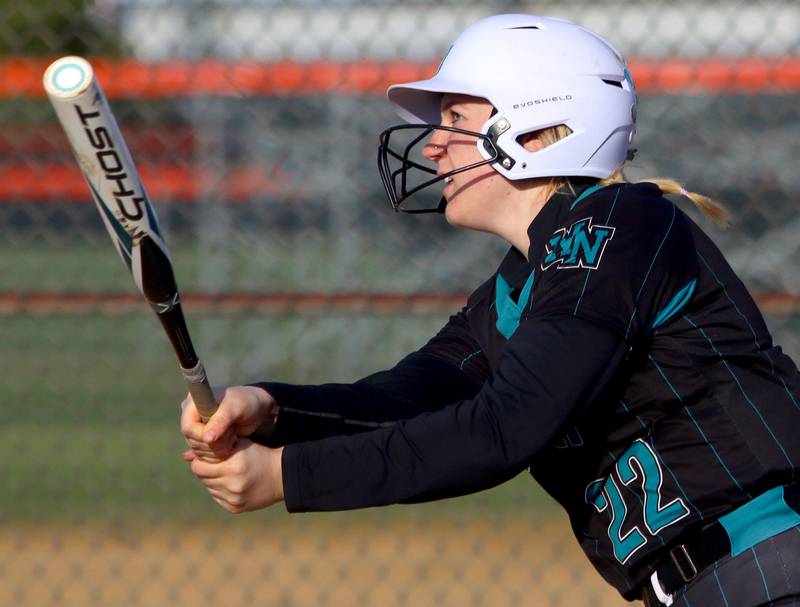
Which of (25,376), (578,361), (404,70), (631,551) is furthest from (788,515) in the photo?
(25,376)

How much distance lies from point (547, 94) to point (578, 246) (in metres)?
0.43

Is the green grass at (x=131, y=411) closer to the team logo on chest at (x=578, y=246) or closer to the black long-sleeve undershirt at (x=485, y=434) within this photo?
the team logo on chest at (x=578, y=246)

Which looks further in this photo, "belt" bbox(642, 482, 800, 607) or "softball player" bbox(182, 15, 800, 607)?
"belt" bbox(642, 482, 800, 607)

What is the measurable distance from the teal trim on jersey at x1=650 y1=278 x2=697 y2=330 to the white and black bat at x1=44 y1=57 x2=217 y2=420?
0.74 metres

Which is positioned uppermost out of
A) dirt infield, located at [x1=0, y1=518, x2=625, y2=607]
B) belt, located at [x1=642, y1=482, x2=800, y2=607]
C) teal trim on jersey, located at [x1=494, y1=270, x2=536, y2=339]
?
teal trim on jersey, located at [x1=494, y1=270, x2=536, y2=339]

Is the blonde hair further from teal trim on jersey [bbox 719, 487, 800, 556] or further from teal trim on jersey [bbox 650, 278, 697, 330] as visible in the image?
teal trim on jersey [bbox 719, 487, 800, 556]

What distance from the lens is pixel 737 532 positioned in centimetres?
201

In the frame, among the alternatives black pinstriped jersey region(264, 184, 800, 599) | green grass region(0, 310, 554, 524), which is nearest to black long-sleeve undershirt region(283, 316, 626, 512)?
black pinstriped jersey region(264, 184, 800, 599)

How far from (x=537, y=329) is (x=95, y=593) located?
3.52m

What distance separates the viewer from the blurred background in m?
4.57

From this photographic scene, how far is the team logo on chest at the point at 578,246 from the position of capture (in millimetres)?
1866

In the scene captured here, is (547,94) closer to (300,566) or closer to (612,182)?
(612,182)

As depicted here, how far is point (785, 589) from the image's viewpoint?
198cm

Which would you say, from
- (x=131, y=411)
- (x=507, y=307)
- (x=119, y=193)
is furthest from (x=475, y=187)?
(x=131, y=411)
